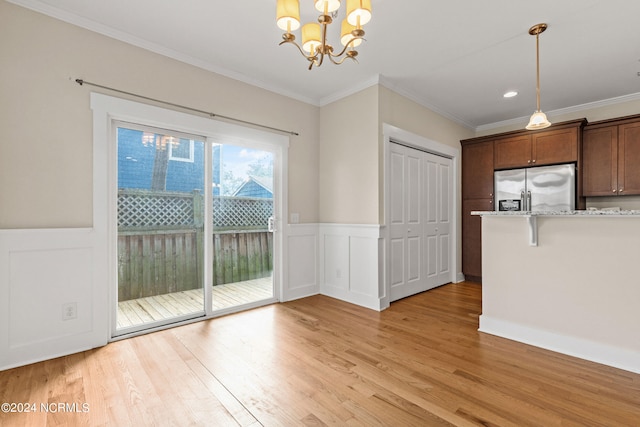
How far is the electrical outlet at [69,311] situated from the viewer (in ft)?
7.75

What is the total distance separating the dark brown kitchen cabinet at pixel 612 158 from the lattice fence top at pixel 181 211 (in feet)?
14.7

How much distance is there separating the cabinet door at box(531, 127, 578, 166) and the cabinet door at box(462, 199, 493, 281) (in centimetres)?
91

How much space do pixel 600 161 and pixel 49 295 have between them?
21.0 feet

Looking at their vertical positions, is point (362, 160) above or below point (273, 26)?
below

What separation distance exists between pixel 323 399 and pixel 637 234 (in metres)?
2.57

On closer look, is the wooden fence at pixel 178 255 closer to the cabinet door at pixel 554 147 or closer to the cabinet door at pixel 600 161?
the cabinet door at pixel 554 147

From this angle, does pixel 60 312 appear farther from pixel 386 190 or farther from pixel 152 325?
pixel 386 190

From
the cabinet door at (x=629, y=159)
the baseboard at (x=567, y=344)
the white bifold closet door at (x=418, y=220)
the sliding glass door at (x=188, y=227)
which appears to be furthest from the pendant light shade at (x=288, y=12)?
the cabinet door at (x=629, y=159)

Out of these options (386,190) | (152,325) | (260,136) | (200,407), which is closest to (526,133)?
(386,190)

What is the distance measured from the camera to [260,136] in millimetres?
3551

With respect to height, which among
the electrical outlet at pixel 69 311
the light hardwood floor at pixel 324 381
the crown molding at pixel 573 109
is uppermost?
the crown molding at pixel 573 109

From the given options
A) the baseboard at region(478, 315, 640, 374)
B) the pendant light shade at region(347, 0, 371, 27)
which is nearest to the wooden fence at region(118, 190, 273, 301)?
the pendant light shade at region(347, 0, 371, 27)

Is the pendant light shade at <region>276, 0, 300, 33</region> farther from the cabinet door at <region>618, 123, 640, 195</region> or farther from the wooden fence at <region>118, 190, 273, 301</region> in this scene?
the cabinet door at <region>618, 123, 640, 195</region>

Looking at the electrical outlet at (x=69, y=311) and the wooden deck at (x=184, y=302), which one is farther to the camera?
Result: the wooden deck at (x=184, y=302)
